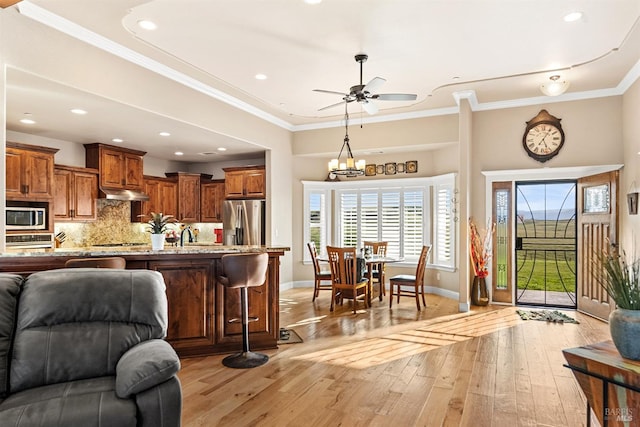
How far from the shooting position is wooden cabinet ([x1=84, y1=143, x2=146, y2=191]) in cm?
660

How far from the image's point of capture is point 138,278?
250cm

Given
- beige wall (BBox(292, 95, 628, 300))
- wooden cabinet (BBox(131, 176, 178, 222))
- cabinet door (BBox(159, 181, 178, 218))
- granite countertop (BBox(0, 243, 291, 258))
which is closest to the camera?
granite countertop (BBox(0, 243, 291, 258))

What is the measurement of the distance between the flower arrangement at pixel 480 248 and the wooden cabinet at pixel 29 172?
6.56 metres

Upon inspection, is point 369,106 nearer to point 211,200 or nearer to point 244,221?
point 244,221

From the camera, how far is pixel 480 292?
6363 millimetres

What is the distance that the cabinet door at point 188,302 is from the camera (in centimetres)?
387

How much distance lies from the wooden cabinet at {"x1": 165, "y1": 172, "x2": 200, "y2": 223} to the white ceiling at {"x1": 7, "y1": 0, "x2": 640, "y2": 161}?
6.95ft

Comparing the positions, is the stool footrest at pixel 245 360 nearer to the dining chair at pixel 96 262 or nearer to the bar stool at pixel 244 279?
the bar stool at pixel 244 279

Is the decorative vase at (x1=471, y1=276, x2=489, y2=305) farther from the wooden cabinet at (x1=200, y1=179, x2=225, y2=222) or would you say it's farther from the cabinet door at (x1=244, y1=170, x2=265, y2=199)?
the wooden cabinet at (x1=200, y1=179, x2=225, y2=222)

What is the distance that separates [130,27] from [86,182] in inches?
141

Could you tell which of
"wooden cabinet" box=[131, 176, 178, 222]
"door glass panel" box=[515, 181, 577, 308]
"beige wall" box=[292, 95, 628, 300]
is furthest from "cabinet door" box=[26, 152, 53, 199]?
"door glass panel" box=[515, 181, 577, 308]

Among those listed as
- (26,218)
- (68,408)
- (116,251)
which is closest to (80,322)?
(68,408)

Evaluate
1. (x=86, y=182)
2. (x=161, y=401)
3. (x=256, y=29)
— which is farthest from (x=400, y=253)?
(x=161, y=401)

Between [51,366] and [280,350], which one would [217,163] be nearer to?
[280,350]
